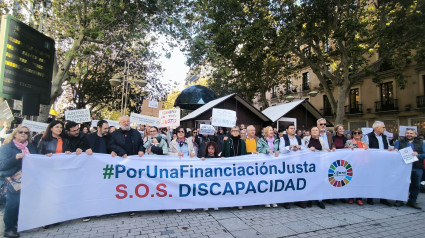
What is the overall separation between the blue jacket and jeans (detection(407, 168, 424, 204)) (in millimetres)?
7990

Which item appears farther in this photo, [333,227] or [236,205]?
[236,205]

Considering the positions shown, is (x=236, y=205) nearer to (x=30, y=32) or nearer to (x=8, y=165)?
(x=8, y=165)

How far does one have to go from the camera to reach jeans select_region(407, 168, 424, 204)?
18.6ft

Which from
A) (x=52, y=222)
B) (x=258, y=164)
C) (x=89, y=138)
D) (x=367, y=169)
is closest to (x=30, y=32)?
(x=89, y=138)

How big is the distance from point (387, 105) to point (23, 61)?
30.4 meters

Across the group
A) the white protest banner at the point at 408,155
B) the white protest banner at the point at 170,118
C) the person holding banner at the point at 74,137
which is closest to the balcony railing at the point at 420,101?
the white protest banner at the point at 408,155

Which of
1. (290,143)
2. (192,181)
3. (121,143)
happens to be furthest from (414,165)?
(121,143)

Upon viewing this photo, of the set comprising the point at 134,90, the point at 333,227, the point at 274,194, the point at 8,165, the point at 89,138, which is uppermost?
the point at 134,90

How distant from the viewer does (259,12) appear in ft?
50.0

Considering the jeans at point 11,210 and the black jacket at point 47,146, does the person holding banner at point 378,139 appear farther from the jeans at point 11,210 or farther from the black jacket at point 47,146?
the jeans at point 11,210

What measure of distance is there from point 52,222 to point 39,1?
8.11 metres

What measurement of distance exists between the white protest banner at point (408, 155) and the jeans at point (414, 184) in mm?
357

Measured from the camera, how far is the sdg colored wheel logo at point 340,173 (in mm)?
5648

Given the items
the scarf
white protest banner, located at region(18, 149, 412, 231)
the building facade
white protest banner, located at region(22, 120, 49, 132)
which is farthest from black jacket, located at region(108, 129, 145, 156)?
the building facade
